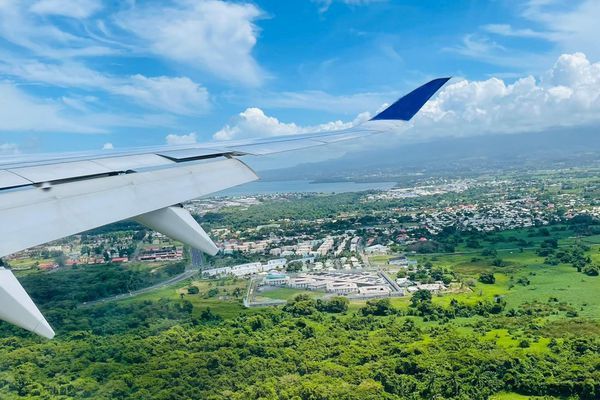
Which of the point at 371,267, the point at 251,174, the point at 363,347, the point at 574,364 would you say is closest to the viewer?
the point at 251,174

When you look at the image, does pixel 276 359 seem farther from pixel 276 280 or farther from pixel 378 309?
pixel 276 280

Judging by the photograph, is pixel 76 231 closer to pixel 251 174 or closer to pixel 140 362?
pixel 251 174

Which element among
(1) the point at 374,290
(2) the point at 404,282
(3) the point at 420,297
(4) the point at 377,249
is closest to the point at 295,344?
(3) the point at 420,297

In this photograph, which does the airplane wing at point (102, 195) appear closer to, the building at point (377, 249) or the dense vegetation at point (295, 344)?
the dense vegetation at point (295, 344)

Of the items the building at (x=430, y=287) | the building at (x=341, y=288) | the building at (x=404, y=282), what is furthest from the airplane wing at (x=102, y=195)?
the building at (x=404, y=282)

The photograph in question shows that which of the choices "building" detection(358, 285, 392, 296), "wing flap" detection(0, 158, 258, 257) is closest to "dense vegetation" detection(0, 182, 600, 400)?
"building" detection(358, 285, 392, 296)

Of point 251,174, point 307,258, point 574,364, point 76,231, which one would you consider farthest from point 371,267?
point 76,231
